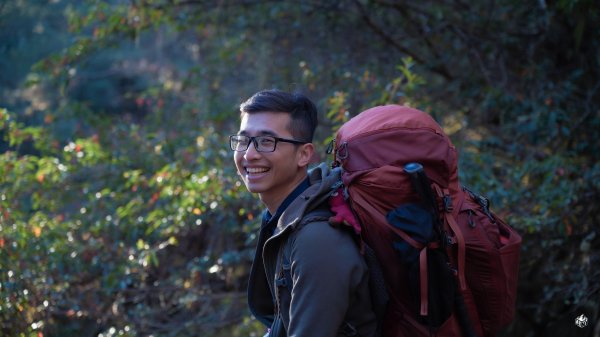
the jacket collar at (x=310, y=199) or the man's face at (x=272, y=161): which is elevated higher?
the man's face at (x=272, y=161)

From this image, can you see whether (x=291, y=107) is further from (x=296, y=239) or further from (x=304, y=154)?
(x=296, y=239)

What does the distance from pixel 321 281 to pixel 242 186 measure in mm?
3361

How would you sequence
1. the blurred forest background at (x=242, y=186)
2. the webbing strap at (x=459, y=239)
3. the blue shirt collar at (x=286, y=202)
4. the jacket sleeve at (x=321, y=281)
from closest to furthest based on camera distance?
the jacket sleeve at (x=321, y=281) < the webbing strap at (x=459, y=239) < the blue shirt collar at (x=286, y=202) < the blurred forest background at (x=242, y=186)

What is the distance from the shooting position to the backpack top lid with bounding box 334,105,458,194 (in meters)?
2.23

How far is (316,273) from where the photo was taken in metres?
2.04

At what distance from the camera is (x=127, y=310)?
240 inches

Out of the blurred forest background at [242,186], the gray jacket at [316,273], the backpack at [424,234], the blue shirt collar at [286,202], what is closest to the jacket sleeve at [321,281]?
the gray jacket at [316,273]

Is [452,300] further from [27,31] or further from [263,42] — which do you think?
[27,31]

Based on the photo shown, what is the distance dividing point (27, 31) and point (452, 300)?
13.7 metres

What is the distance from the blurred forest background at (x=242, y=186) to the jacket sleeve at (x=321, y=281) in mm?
2539

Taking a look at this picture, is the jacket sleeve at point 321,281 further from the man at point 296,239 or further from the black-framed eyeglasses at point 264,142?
the black-framed eyeglasses at point 264,142

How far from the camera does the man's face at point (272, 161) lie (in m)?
2.39

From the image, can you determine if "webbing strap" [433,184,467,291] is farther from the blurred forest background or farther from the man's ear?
the blurred forest background

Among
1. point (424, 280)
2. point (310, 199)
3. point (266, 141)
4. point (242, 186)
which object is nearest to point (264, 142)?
point (266, 141)
